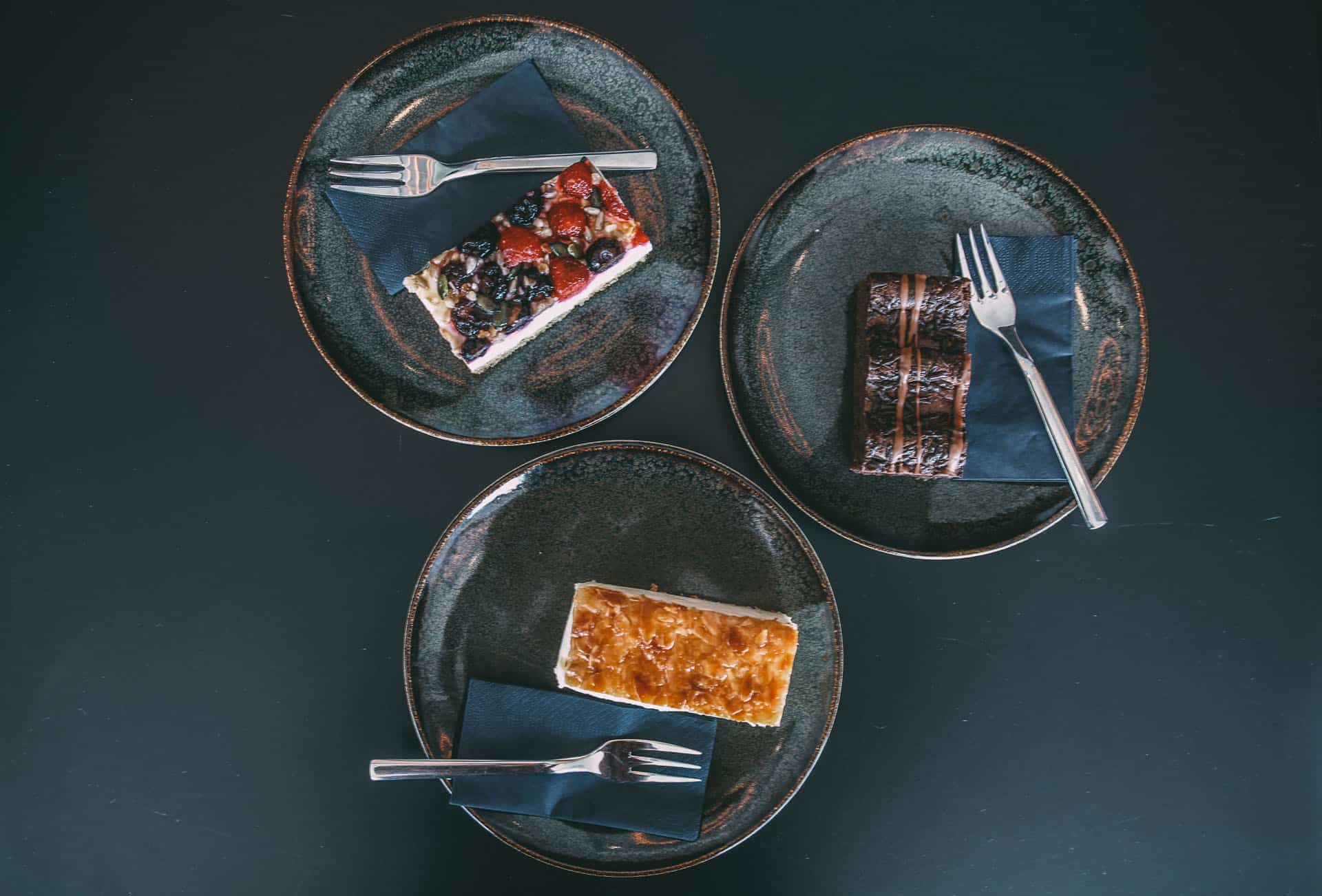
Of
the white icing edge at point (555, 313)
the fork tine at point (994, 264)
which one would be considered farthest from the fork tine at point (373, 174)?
the fork tine at point (994, 264)

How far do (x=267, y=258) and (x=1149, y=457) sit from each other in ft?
12.9

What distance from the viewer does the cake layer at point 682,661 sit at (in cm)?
283

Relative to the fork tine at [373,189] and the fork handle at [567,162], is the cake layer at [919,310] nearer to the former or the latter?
the fork handle at [567,162]

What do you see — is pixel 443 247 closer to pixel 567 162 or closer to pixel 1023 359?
pixel 567 162

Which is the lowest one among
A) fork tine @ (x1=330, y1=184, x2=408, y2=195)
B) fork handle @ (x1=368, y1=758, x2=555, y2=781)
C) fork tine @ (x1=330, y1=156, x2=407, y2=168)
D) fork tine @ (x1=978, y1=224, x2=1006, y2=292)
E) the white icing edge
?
fork handle @ (x1=368, y1=758, x2=555, y2=781)

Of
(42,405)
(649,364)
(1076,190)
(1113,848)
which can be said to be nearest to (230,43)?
(42,405)

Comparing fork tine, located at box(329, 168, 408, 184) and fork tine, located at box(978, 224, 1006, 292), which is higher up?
fork tine, located at box(329, 168, 408, 184)

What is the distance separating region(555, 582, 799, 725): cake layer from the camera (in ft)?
9.28

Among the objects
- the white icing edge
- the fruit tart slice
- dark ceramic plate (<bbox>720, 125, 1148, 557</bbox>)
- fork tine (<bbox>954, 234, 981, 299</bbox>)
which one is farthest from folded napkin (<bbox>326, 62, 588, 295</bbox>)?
fork tine (<bbox>954, 234, 981, 299</bbox>)

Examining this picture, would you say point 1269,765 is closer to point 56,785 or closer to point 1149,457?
point 1149,457

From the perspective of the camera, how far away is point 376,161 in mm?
3004

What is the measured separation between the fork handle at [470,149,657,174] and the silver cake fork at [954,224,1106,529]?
52.9 inches

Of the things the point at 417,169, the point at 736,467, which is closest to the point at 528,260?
the point at 417,169

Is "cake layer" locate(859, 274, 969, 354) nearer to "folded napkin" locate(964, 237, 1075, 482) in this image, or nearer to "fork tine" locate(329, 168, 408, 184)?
"folded napkin" locate(964, 237, 1075, 482)
